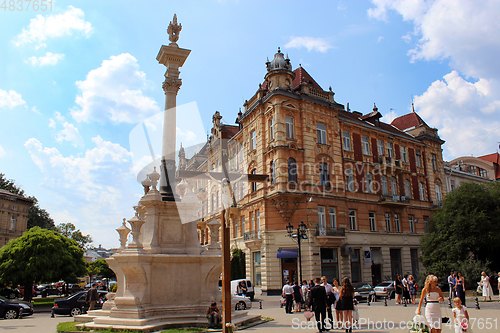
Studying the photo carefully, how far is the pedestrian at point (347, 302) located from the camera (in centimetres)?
1082

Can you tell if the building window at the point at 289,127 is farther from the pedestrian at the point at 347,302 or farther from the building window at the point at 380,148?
the pedestrian at the point at 347,302

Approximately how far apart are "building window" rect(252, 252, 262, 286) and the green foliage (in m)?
1.66

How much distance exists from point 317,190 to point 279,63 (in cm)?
1125

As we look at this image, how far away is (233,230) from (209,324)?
26361 millimetres

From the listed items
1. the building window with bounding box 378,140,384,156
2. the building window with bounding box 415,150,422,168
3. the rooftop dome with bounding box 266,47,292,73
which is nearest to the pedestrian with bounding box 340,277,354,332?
the rooftop dome with bounding box 266,47,292,73

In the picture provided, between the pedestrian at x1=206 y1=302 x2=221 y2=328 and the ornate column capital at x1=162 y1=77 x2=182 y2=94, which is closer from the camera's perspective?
the pedestrian at x1=206 y1=302 x2=221 y2=328

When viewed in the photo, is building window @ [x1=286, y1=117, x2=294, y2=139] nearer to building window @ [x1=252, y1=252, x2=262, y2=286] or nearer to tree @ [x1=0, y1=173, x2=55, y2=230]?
building window @ [x1=252, y1=252, x2=262, y2=286]

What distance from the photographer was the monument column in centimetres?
1313

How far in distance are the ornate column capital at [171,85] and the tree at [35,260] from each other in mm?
18236

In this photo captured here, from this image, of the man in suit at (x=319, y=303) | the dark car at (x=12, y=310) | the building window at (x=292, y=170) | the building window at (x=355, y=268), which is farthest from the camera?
the building window at (x=355, y=268)

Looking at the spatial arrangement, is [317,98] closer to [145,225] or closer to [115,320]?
[145,225]

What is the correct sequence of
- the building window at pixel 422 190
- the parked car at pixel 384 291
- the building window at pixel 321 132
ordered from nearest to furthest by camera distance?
1. the parked car at pixel 384 291
2. the building window at pixel 321 132
3. the building window at pixel 422 190

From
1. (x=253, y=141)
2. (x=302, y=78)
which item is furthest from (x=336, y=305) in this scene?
(x=302, y=78)

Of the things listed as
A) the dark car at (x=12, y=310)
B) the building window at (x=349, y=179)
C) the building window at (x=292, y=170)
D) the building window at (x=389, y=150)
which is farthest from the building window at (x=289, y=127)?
the dark car at (x=12, y=310)
